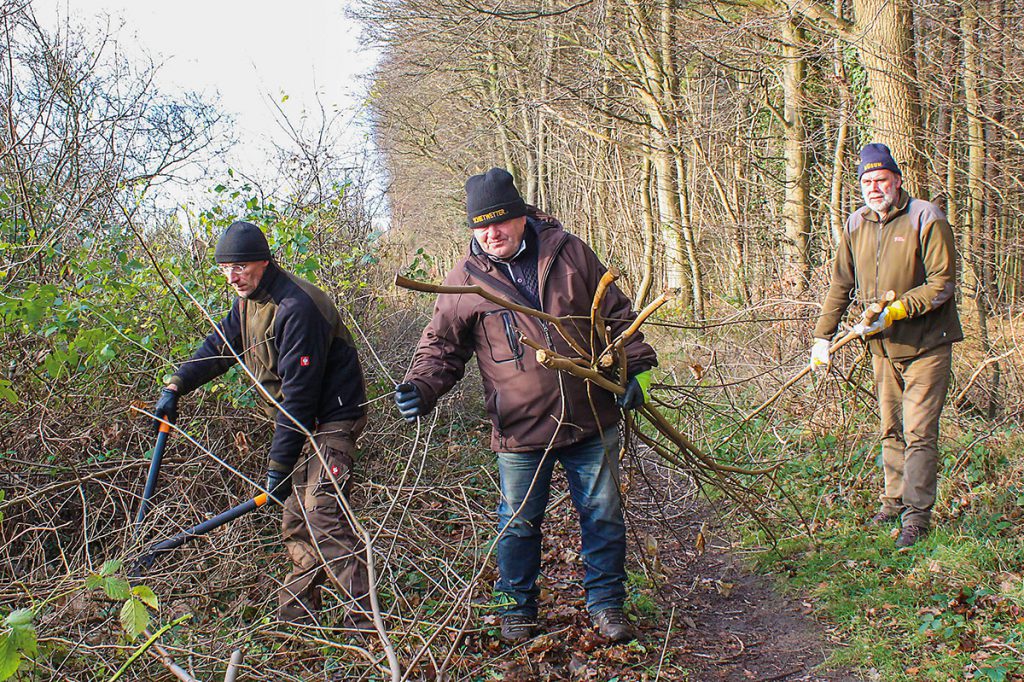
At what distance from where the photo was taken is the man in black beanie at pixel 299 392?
419 cm

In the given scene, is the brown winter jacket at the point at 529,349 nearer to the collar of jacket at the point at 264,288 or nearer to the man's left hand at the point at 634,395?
the man's left hand at the point at 634,395

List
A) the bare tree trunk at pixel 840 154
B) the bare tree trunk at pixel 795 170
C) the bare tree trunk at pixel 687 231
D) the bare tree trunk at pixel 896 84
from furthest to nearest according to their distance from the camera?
the bare tree trunk at pixel 687 231 → the bare tree trunk at pixel 795 170 → the bare tree trunk at pixel 840 154 → the bare tree trunk at pixel 896 84

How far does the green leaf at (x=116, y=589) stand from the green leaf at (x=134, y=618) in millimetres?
31

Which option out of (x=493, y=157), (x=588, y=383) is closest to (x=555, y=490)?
(x=588, y=383)

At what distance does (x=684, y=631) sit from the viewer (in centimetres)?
426

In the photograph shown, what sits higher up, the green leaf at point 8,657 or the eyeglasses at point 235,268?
the eyeglasses at point 235,268

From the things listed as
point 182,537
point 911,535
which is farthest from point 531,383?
point 911,535

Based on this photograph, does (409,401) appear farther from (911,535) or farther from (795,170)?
(795,170)

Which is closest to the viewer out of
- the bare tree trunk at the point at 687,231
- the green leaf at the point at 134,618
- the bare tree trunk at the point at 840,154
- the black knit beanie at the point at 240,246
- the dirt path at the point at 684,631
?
the green leaf at the point at 134,618

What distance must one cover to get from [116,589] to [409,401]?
1692 millimetres

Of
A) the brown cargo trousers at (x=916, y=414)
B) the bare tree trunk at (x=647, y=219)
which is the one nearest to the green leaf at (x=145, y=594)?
the brown cargo trousers at (x=916, y=414)


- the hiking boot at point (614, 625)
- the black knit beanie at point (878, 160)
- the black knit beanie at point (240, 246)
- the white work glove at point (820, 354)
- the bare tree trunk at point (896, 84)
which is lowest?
the hiking boot at point (614, 625)

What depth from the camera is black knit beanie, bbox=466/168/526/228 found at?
3.76 metres

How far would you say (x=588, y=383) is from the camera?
12.8ft
